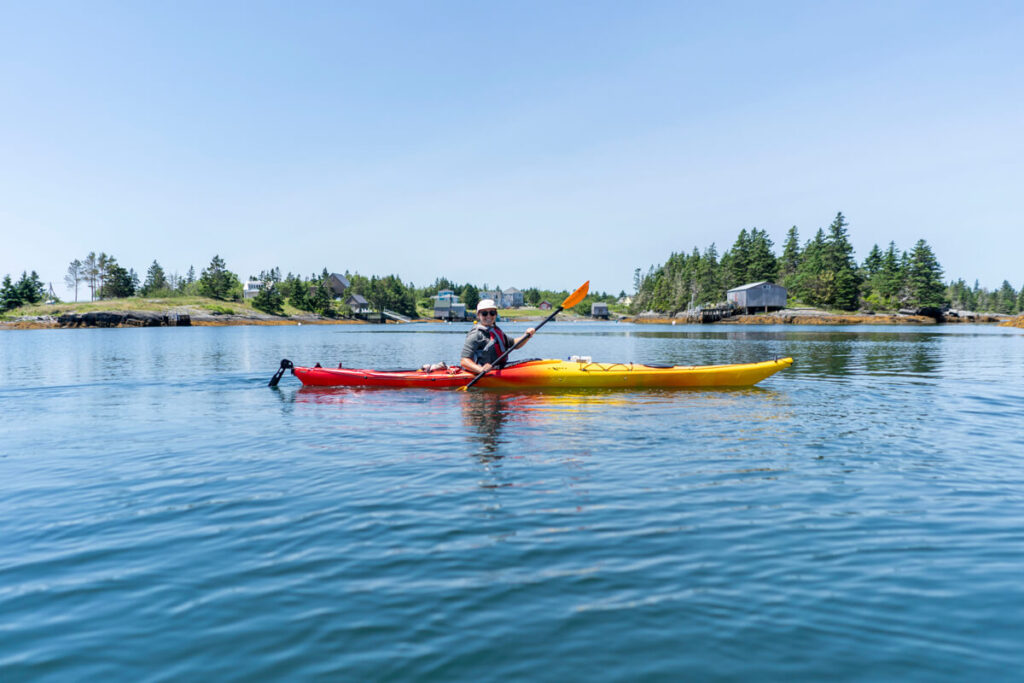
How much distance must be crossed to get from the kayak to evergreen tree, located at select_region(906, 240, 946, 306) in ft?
321

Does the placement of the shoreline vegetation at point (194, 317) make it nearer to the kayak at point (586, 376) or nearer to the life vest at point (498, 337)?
the kayak at point (586, 376)

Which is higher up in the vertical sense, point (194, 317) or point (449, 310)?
point (449, 310)

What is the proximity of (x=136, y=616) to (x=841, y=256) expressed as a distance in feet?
373

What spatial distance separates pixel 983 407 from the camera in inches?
531

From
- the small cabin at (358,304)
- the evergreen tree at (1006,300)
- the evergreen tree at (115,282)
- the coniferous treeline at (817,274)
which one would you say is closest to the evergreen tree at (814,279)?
the coniferous treeline at (817,274)

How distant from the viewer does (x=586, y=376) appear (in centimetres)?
1581

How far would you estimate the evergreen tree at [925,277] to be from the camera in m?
91.6

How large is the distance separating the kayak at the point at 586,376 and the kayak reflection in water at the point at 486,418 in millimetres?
695

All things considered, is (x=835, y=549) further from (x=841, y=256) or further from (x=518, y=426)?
(x=841, y=256)

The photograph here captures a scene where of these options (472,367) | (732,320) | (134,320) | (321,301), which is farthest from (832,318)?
(134,320)

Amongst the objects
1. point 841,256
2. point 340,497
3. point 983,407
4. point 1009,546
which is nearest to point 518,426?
point 340,497

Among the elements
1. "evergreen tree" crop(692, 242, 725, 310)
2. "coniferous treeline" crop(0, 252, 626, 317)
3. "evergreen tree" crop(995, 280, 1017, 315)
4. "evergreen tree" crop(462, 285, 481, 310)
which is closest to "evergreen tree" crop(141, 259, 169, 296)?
"coniferous treeline" crop(0, 252, 626, 317)

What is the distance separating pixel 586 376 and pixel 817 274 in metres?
103

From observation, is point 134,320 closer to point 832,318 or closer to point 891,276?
point 832,318
